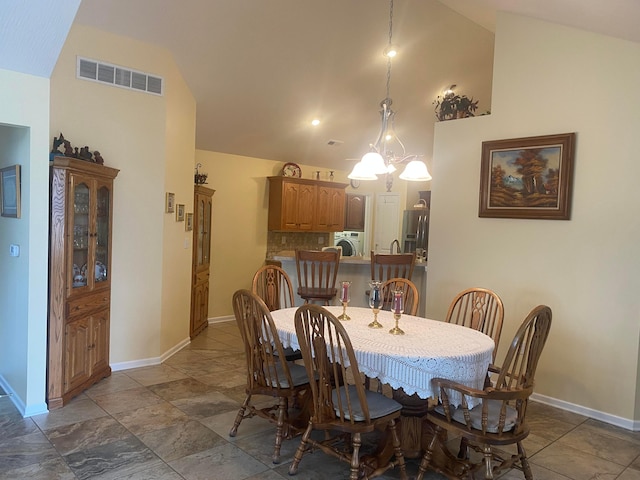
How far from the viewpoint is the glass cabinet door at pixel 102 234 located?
373 cm

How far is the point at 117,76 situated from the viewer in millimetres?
4004

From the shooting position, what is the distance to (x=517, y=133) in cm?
394

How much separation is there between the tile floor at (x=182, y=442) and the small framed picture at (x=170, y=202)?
63.6 inches

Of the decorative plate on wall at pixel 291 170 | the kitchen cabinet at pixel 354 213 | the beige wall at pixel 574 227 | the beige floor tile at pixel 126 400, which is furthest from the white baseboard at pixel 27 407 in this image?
the kitchen cabinet at pixel 354 213

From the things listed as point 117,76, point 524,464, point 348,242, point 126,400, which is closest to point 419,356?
point 524,464

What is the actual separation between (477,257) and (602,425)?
5.27 ft

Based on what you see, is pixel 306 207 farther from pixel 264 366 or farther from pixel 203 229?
pixel 264 366

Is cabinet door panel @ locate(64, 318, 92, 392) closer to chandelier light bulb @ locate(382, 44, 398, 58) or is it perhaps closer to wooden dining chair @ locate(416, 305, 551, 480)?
wooden dining chair @ locate(416, 305, 551, 480)

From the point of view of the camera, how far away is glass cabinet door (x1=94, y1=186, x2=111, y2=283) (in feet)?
12.2

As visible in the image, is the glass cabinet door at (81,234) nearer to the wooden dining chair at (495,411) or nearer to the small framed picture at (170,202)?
the small framed picture at (170,202)

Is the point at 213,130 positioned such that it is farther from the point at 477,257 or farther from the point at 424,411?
the point at 424,411

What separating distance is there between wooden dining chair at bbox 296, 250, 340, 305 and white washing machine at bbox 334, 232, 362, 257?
3724 mm

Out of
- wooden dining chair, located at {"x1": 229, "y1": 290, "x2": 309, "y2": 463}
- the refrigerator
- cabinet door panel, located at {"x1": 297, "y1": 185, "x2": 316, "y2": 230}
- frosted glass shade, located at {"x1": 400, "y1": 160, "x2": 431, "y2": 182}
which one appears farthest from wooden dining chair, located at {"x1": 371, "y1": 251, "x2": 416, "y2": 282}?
the refrigerator

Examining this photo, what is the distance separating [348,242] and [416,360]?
6359 mm
